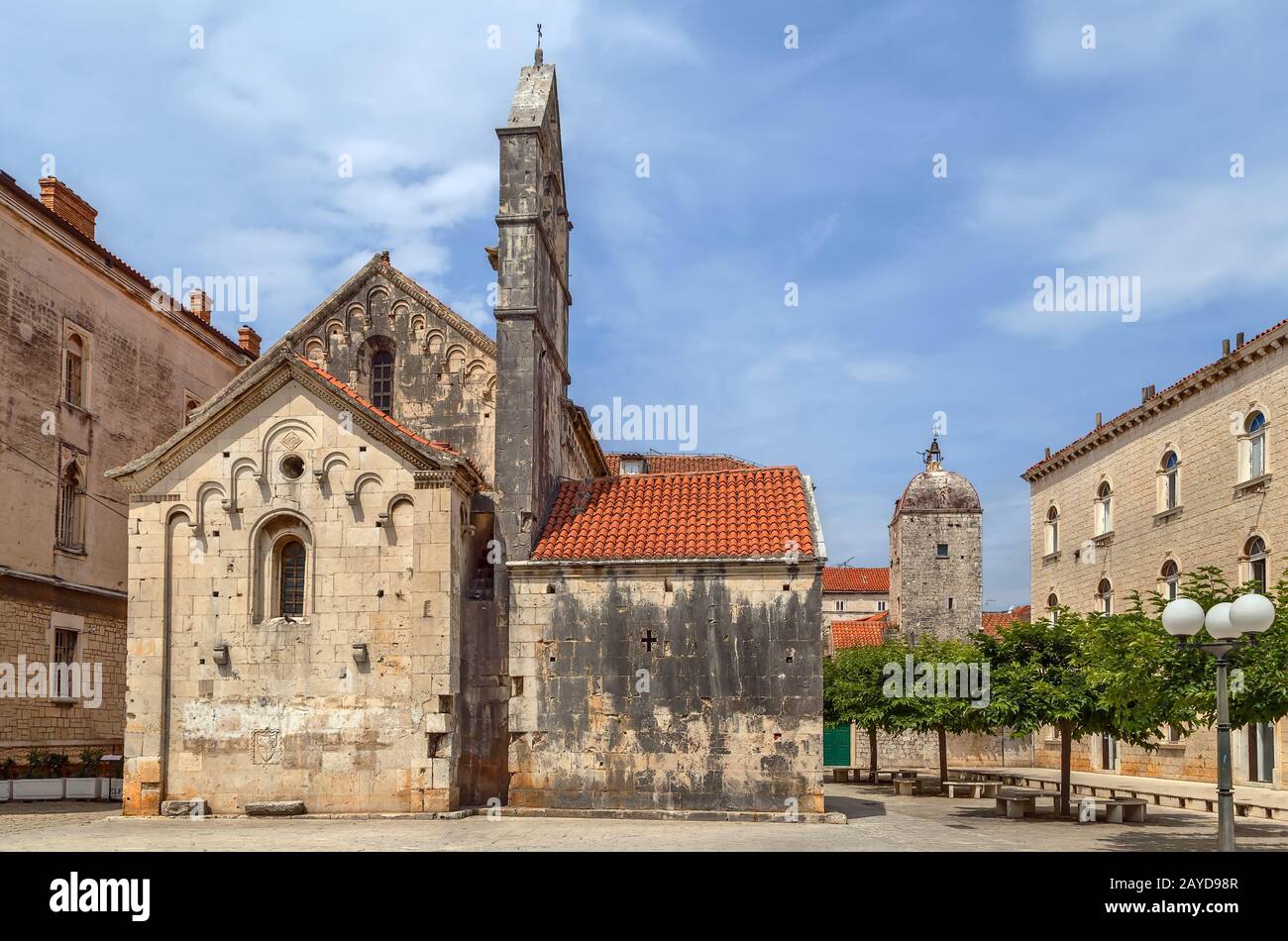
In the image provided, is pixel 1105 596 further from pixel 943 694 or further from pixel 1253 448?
pixel 943 694

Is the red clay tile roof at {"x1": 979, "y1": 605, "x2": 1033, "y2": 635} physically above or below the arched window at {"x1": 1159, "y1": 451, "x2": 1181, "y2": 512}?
below

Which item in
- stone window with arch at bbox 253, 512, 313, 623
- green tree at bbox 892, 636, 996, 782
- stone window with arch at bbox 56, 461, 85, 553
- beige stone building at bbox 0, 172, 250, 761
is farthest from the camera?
stone window with arch at bbox 56, 461, 85, 553

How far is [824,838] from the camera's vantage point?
58.5 ft

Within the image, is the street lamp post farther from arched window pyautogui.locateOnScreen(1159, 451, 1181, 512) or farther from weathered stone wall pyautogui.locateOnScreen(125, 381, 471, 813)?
arched window pyautogui.locateOnScreen(1159, 451, 1181, 512)

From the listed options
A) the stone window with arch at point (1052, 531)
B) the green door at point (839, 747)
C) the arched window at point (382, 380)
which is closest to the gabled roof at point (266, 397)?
the arched window at point (382, 380)

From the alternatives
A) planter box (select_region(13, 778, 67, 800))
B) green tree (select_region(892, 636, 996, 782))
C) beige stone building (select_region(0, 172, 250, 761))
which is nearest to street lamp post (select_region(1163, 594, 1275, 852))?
green tree (select_region(892, 636, 996, 782))

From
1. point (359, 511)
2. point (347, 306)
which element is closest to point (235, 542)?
point (359, 511)

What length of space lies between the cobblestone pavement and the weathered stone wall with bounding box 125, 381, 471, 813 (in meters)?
1.03

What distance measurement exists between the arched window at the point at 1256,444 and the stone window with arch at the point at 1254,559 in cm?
176

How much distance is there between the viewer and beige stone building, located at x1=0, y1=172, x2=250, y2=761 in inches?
995

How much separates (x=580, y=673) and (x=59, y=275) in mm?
16735

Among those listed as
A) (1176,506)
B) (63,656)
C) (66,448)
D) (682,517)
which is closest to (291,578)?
(682,517)

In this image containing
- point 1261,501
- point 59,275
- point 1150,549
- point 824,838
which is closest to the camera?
point 824,838
